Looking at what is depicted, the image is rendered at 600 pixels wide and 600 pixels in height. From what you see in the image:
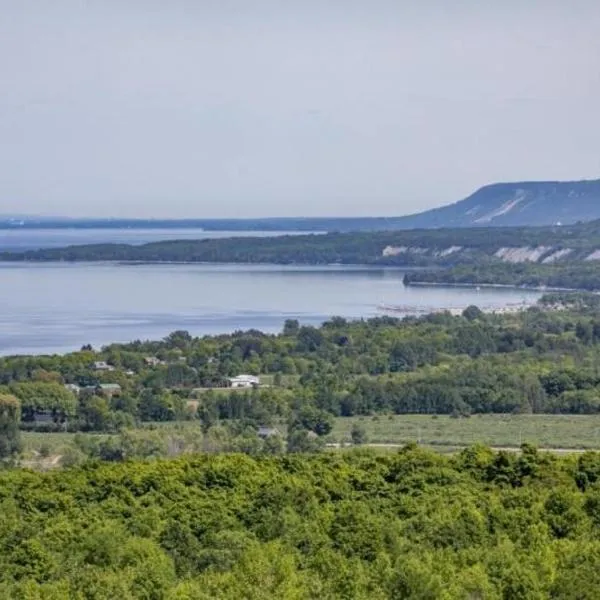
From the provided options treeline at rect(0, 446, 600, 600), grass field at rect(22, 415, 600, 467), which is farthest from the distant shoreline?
treeline at rect(0, 446, 600, 600)

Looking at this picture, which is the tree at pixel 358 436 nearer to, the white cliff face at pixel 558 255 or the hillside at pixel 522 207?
the white cliff face at pixel 558 255

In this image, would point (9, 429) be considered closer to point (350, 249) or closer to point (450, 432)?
point (450, 432)

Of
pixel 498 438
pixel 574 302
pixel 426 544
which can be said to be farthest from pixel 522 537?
pixel 574 302

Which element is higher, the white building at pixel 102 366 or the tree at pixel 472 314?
the white building at pixel 102 366

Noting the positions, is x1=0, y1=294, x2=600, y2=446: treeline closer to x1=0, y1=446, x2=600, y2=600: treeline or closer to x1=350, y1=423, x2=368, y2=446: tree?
x1=350, y1=423, x2=368, y2=446: tree

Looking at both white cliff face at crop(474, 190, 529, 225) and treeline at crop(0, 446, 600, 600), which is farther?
white cliff face at crop(474, 190, 529, 225)

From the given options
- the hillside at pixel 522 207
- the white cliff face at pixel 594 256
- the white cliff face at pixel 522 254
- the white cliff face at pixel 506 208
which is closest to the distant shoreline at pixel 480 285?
the white cliff face at pixel 594 256
